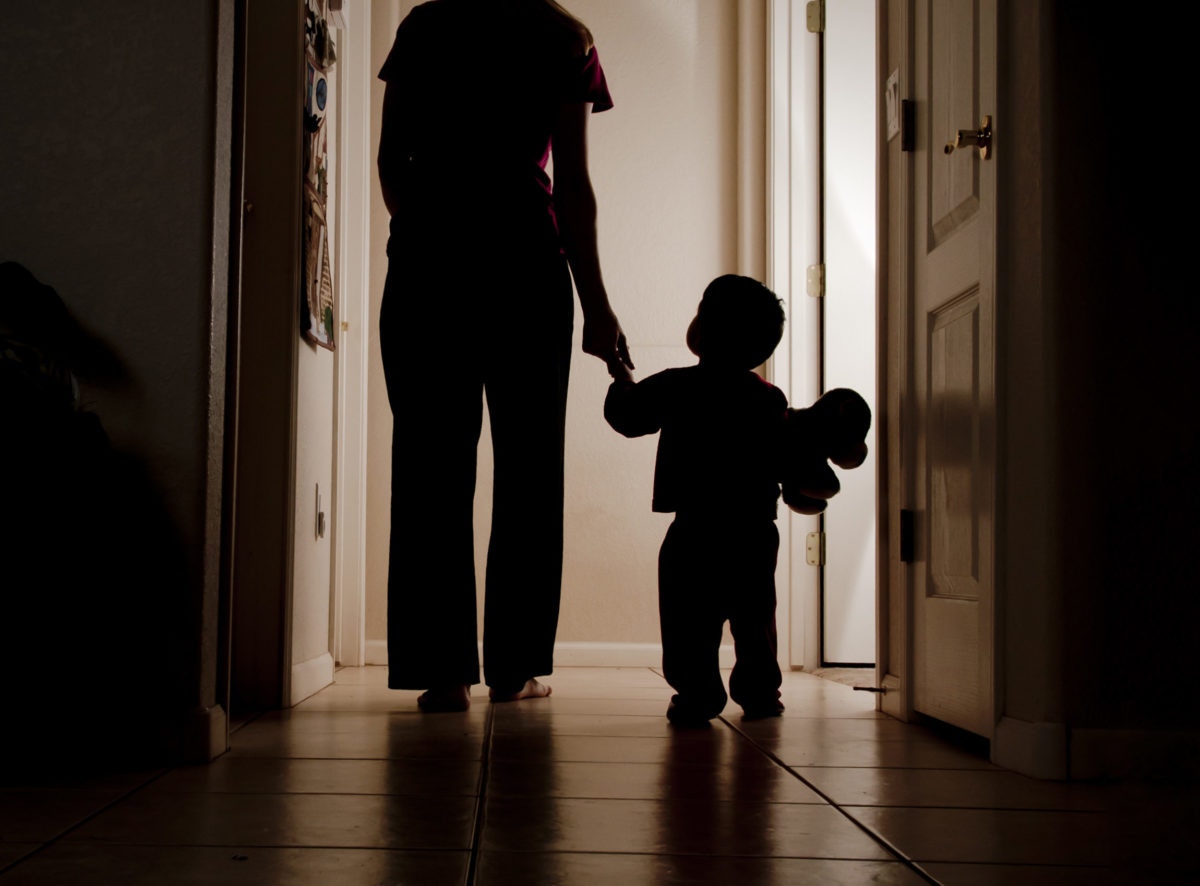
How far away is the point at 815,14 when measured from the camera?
353 centimetres

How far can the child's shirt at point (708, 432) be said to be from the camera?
2184mm

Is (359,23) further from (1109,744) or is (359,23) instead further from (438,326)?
(1109,744)

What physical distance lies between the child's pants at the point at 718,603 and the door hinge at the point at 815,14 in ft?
6.27

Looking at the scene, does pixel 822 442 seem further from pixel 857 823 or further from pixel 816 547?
pixel 816 547

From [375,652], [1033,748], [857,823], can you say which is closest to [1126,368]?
[1033,748]

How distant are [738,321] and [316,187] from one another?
0.99 meters

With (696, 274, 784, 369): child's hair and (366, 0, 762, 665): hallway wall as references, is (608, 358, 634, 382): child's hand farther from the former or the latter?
(366, 0, 762, 665): hallway wall

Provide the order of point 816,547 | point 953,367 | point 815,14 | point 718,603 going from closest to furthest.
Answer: point 953,367
point 718,603
point 816,547
point 815,14

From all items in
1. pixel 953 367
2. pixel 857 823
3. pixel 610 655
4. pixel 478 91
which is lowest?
pixel 610 655

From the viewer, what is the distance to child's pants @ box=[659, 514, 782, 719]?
2.10 m

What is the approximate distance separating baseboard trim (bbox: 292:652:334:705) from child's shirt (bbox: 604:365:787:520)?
31.6 inches

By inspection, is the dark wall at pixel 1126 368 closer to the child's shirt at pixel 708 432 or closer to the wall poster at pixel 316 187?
the child's shirt at pixel 708 432

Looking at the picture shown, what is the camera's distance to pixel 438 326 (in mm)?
2168

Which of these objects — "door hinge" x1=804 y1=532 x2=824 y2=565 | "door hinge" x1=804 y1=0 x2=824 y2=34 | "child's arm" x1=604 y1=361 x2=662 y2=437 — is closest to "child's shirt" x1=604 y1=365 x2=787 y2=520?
"child's arm" x1=604 y1=361 x2=662 y2=437
